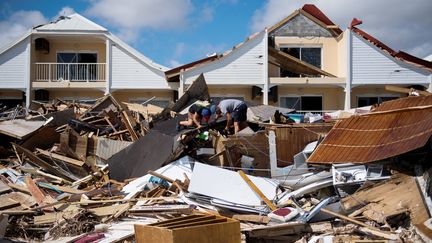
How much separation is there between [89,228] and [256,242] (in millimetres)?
2491

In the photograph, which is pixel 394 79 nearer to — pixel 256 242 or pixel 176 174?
pixel 176 174

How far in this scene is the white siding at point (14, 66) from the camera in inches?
800

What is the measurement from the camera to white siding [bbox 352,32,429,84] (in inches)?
781

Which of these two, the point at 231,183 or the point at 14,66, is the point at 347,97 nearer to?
the point at 231,183

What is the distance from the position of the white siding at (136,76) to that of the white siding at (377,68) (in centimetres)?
827

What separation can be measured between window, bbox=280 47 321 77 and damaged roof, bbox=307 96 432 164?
12451 millimetres

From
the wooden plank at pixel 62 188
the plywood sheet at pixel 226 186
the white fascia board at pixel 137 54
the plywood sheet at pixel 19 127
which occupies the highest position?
the white fascia board at pixel 137 54

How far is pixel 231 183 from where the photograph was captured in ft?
24.1

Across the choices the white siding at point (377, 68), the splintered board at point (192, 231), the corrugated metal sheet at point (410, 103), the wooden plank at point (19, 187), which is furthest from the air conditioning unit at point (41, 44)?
the splintered board at point (192, 231)

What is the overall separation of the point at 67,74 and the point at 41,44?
74.4 inches

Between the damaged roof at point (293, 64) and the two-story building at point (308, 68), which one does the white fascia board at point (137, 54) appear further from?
the damaged roof at point (293, 64)


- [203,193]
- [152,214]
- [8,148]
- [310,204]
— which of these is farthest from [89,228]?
[8,148]

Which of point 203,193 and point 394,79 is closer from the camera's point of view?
point 203,193

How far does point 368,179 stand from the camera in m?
6.94
